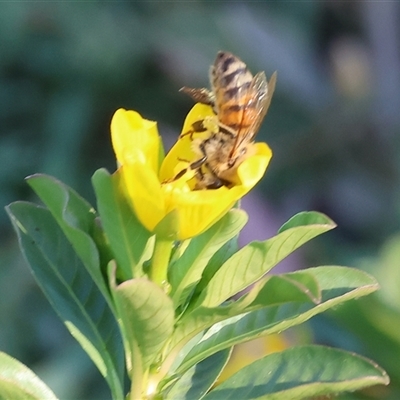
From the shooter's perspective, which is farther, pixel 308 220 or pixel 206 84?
pixel 206 84

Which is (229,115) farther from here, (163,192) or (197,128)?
(163,192)

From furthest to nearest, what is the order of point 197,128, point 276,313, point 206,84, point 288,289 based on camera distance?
point 206,84, point 197,128, point 276,313, point 288,289

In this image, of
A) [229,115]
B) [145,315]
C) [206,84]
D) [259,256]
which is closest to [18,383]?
[145,315]

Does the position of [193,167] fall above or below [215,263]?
above

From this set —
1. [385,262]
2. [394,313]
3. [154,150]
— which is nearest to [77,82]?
[385,262]

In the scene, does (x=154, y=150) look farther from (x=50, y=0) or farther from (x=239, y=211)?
(x=50, y=0)

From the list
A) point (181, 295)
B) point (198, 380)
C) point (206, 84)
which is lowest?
point (198, 380)

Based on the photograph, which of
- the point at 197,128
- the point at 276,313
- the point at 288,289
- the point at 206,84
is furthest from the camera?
the point at 206,84
